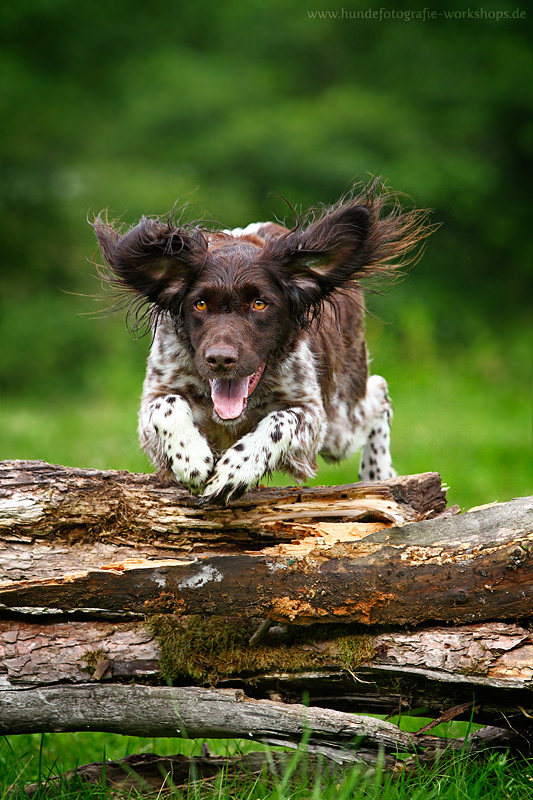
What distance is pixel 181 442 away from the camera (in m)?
3.86

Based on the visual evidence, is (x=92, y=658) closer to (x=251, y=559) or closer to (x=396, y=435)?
(x=251, y=559)

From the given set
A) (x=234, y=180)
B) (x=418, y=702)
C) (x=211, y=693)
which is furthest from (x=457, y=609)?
(x=234, y=180)

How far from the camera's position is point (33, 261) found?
14922mm

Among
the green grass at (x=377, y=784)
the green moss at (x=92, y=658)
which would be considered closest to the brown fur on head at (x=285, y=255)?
the green moss at (x=92, y=658)

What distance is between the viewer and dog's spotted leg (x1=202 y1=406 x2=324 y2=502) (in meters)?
3.60

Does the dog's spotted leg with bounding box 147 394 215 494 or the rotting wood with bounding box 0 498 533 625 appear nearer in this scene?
the rotting wood with bounding box 0 498 533 625

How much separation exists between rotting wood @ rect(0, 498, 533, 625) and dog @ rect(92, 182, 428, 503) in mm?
542

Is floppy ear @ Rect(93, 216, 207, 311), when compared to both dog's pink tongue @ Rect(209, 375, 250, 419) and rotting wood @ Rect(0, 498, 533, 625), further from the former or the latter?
rotting wood @ Rect(0, 498, 533, 625)

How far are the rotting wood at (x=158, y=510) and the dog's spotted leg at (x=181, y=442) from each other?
0.28 feet

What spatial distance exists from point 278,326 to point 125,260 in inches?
30.9

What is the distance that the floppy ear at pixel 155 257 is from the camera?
410cm

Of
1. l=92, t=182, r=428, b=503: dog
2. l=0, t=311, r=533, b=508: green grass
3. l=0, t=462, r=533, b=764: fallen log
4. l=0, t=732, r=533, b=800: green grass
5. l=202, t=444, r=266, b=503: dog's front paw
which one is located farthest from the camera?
l=0, t=311, r=533, b=508: green grass

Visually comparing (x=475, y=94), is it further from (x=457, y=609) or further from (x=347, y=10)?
(x=457, y=609)

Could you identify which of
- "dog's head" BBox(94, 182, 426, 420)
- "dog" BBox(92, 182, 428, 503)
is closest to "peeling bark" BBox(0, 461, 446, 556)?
"dog" BBox(92, 182, 428, 503)
